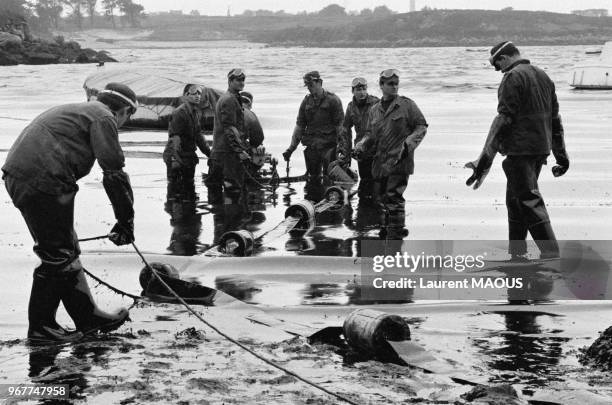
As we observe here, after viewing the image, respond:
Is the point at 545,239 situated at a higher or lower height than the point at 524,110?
lower

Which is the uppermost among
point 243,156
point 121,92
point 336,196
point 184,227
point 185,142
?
point 121,92

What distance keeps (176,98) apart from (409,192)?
13.2 metres

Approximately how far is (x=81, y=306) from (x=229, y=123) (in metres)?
7.43

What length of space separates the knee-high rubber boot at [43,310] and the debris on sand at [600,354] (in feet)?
12.1

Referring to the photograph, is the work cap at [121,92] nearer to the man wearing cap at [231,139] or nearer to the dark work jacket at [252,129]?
the man wearing cap at [231,139]

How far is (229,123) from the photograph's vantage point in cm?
1420

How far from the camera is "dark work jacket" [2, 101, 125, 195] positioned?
6.77 m

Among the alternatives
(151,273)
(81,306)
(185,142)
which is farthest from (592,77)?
(81,306)

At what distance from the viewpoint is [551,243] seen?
31.9 feet

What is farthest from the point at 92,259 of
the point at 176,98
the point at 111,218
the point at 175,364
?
the point at 176,98

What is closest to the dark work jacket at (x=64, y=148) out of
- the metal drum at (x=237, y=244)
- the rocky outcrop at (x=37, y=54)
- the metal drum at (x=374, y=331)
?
the metal drum at (x=374, y=331)

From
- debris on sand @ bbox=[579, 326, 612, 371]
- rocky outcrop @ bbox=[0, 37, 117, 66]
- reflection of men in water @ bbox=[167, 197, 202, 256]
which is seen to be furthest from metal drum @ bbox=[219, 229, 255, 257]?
rocky outcrop @ bbox=[0, 37, 117, 66]

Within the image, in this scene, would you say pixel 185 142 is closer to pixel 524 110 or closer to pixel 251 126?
pixel 251 126

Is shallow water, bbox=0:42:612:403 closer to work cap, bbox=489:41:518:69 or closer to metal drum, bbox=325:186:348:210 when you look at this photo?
metal drum, bbox=325:186:348:210
